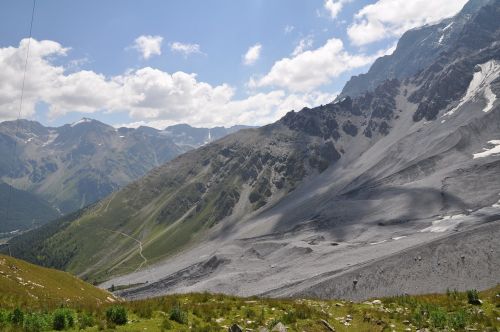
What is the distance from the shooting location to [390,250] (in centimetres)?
14438

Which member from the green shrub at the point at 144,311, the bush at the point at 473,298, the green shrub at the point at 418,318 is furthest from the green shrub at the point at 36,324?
the bush at the point at 473,298

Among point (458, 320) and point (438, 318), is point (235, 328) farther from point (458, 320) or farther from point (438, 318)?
point (458, 320)

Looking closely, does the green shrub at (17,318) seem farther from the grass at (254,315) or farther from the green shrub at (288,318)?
the green shrub at (288,318)

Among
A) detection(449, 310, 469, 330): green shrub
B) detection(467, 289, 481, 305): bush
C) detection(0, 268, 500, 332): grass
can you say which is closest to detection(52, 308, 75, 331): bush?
detection(0, 268, 500, 332): grass

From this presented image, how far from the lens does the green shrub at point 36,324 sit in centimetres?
1554

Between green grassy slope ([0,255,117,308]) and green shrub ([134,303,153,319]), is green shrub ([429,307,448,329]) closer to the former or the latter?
green shrub ([134,303,153,319])

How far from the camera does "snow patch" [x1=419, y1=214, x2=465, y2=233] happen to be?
155875mm

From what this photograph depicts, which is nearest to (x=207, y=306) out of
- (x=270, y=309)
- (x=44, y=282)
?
(x=270, y=309)

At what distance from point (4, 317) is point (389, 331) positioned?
15.7 meters

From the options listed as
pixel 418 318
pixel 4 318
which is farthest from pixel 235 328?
pixel 418 318

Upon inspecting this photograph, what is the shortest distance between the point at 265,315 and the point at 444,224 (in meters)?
158

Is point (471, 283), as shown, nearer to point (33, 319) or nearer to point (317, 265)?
point (317, 265)

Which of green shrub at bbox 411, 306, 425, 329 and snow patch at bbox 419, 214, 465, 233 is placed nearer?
green shrub at bbox 411, 306, 425, 329

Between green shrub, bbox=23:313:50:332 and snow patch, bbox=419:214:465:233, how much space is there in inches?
6185
